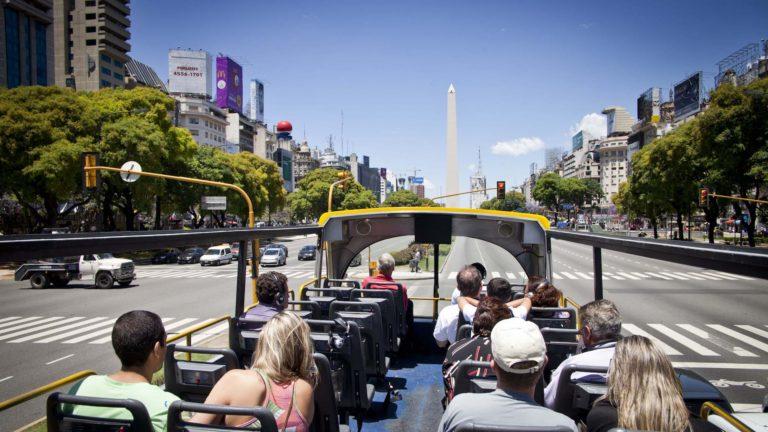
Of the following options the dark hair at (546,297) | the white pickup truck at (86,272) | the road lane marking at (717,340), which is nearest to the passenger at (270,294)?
the dark hair at (546,297)

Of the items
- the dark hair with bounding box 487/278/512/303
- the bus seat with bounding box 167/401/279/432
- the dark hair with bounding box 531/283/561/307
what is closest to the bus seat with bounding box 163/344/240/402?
the bus seat with bounding box 167/401/279/432

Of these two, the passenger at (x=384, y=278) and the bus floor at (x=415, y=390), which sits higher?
the passenger at (x=384, y=278)

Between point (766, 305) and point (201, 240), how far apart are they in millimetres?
25831

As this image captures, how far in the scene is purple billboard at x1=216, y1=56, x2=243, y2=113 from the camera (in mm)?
132750

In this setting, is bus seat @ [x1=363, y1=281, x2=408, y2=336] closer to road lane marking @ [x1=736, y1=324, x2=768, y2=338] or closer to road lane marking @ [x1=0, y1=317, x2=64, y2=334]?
road lane marking @ [x1=736, y1=324, x2=768, y2=338]

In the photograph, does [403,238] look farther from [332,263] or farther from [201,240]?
[201,240]

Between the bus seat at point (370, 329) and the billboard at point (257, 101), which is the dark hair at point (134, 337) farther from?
the billboard at point (257, 101)

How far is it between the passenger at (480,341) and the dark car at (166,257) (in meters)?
46.5

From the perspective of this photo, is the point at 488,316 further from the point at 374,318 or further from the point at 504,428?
the point at 504,428

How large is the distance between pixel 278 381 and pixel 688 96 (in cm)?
11733

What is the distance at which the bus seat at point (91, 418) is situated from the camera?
7.47 ft

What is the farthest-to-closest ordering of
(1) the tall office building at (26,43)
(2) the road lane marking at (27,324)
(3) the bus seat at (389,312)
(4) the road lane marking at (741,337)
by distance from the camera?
(1) the tall office building at (26,43) < (2) the road lane marking at (27,324) < (4) the road lane marking at (741,337) < (3) the bus seat at (389,312)

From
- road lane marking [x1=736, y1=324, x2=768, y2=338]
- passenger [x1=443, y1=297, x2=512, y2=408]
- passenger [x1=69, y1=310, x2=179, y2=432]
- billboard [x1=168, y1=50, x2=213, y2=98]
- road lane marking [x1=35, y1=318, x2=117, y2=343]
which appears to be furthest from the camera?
billboard [x1=168, y1=50, x2=213, y2=98]

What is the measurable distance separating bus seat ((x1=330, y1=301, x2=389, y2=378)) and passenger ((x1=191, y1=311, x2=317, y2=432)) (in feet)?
6.44
